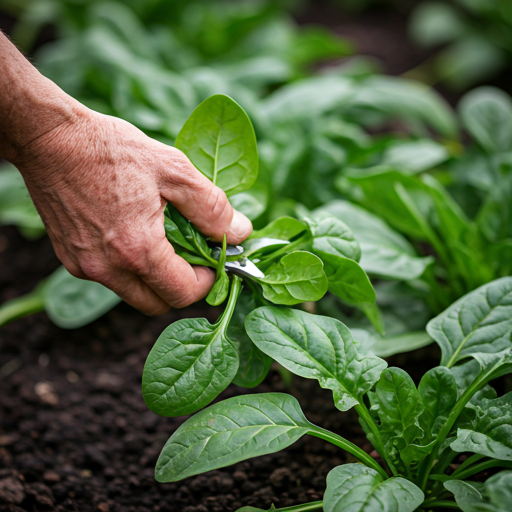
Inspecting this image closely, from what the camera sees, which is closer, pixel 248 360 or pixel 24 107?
pixel 24 107

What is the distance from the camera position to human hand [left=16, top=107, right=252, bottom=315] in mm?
766

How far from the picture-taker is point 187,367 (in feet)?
2.59

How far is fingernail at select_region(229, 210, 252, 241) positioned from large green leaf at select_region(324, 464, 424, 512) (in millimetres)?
448

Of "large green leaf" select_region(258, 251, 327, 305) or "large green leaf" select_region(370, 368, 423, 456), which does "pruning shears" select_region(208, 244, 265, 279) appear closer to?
"large green leaf" select_region(258, 251, 327, 305)

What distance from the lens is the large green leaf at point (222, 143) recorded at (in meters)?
0.86

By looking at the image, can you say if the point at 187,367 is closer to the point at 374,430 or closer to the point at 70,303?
the point at 374,430

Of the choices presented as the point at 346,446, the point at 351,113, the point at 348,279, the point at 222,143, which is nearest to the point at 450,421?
the point at 346,446

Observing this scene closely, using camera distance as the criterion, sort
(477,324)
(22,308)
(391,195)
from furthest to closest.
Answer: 1. (22,308)
2. (391,195)
3. (477,324)

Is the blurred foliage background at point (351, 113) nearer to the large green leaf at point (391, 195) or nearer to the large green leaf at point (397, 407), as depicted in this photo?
the large green leaf at point (391, 195)

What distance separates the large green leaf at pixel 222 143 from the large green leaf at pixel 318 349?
28 centimetres

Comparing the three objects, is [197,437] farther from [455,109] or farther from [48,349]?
[455,109]

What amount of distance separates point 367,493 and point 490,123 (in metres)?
1.30

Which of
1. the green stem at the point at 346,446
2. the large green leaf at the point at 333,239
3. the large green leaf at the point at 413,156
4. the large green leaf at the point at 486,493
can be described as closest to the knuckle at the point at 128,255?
the large green leaf at the point at 333,239

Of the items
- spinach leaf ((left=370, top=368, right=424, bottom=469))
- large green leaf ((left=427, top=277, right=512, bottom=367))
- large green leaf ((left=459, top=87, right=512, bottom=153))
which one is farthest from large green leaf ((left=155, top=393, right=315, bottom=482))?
large green leaf ((left=459, top=87, right=512, bottom=153))
